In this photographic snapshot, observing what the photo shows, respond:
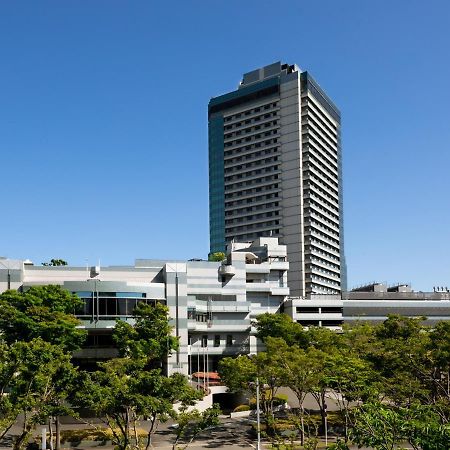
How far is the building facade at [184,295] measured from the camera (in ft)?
237

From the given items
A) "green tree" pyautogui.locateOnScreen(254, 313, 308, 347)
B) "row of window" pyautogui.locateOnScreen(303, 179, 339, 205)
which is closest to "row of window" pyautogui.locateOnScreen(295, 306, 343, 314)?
"green tree" pyautogui.locateOnScreen(254, 313, 308, 347)

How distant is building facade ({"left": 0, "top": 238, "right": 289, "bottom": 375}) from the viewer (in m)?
72.2

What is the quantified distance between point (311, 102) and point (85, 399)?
12674 centimetres

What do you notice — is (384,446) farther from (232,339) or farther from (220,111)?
(220,111)

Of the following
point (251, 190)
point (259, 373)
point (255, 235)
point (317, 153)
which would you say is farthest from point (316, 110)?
point (259, 373)

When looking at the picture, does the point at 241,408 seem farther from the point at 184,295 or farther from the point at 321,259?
the point at 321,259

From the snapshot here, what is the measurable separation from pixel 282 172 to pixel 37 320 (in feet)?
324

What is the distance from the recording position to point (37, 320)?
61906 millimetres

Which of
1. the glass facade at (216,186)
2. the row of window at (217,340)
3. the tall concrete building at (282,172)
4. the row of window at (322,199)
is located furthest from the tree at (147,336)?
the glass facade at (216,186)

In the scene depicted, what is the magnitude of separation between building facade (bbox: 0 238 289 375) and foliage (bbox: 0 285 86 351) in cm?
733

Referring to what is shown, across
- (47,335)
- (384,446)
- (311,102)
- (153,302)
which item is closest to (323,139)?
(311,102)

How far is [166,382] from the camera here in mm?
40281

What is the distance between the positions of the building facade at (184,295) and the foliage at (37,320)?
733cm

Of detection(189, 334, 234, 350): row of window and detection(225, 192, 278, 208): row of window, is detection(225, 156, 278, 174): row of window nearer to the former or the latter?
detection(225, 192, 278, 208): row of window
